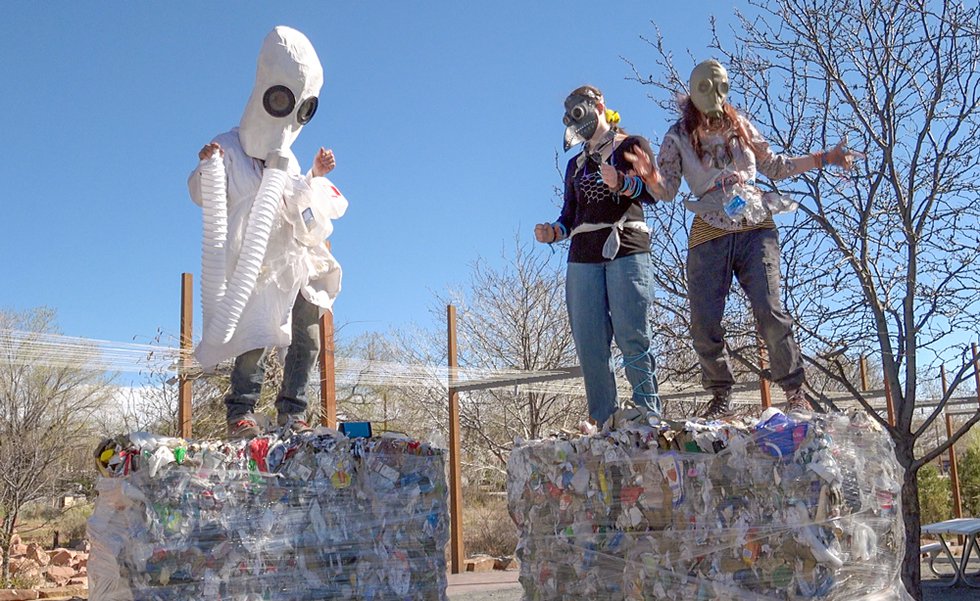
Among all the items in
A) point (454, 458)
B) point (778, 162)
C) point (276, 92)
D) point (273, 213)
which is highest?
point (276, 92)

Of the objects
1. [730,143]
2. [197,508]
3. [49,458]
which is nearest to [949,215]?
[730,143]

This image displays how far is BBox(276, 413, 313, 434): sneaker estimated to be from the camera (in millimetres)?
3035

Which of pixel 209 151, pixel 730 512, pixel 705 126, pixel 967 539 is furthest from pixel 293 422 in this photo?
pixel 967 539

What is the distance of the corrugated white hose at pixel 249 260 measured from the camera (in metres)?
3.15

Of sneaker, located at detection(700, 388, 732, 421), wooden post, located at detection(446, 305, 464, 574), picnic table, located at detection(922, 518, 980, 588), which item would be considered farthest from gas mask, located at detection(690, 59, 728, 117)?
wooden post, located at detection(446, 305, 464, 574)

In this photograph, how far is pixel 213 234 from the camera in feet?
10.6

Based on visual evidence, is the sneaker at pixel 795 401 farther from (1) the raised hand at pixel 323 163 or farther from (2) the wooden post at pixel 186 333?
(2) the wooden post at pixel 186 333

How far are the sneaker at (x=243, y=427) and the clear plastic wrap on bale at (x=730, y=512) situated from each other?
1018mm

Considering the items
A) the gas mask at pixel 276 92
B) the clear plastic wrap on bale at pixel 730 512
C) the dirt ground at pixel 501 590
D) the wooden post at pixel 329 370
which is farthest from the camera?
the wooden post at pixel 329 370

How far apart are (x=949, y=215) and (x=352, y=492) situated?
4.21m

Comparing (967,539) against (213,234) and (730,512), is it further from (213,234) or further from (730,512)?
(213,234)

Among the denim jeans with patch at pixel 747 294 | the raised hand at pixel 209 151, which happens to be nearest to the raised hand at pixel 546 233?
the denim jeans with patch at pixel 747 294

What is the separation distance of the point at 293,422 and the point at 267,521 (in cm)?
48

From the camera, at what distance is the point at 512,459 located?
310cm
